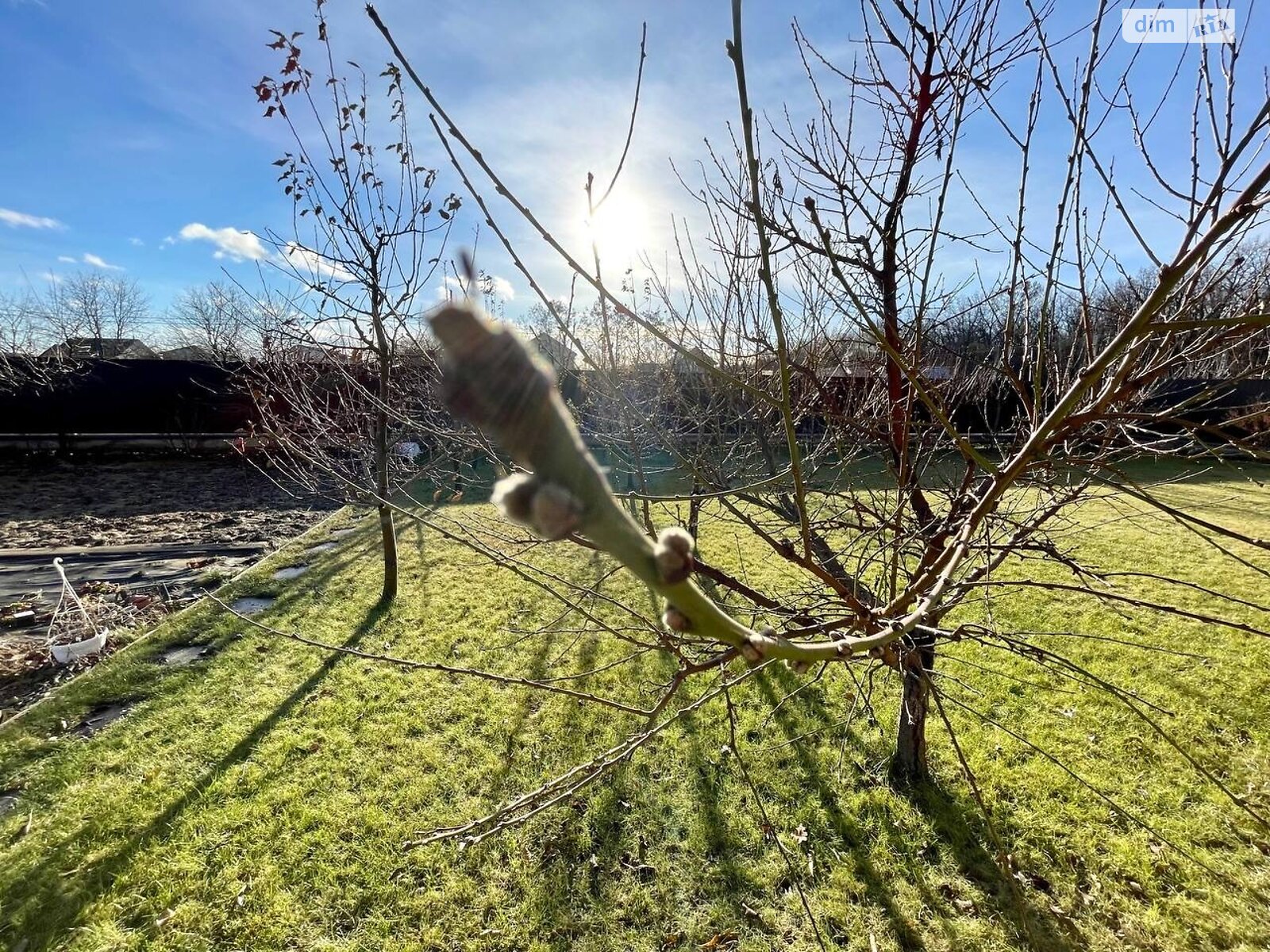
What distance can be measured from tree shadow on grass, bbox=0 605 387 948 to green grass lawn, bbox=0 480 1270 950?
11mm

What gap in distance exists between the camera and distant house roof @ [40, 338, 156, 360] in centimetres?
1566

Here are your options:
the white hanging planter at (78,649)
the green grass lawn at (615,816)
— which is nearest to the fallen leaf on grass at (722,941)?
the green grass lawn at (615,816)

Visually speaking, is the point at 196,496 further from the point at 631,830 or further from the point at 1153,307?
the point at 1153,307

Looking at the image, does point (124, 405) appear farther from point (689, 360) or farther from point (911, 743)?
point (911, 743)

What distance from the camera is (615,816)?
3387mm

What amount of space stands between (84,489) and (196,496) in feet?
8.73

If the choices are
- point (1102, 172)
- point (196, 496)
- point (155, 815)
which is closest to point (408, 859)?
point (155, 815)

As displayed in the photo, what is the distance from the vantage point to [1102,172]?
69.1 inches

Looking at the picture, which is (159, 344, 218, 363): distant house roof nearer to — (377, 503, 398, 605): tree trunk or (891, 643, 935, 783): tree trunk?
(377, 503, 398, 605): tree trunk

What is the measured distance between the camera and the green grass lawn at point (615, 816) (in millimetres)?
2734

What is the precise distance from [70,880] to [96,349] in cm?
2636

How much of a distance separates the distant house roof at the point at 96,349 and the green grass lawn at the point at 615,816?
16311 millimetres

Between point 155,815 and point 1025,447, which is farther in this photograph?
point 155,815

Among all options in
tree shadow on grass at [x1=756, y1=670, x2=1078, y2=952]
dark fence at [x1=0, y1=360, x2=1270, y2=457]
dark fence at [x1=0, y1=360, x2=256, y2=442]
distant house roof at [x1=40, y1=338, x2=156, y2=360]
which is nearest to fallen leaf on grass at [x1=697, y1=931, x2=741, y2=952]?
tree shadow on grass at [x1=756, y1=670, x2=1078, y2=952]
